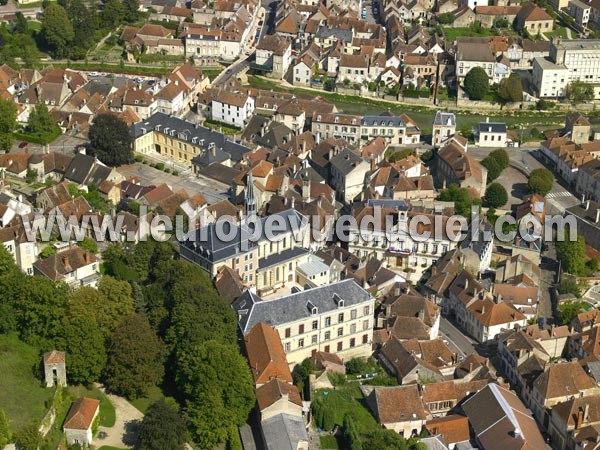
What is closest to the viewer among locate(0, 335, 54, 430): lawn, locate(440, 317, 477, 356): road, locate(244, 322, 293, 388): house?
locate(0, 335, 54, 430): lawn

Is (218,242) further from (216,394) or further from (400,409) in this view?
(400,409)

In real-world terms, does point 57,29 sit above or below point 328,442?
above

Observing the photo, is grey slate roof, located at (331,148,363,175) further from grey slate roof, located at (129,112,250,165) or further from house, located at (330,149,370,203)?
grey slate roof, located at (129,112,250,165)

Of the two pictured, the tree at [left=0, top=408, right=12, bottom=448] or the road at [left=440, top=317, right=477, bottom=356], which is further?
the road at [left=440, top=317, right=477, bottom=356]

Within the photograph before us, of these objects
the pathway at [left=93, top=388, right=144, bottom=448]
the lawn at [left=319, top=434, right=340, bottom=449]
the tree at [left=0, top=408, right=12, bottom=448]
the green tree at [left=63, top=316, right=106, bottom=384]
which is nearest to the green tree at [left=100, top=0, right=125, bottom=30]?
the green tree at [left=63, top=316, right=106, bottom=384]

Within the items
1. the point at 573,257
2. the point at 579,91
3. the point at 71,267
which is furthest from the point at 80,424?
the point at 579,91

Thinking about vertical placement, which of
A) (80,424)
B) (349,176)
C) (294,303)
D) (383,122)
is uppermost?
(383,122)

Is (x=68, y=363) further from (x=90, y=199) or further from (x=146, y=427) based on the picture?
(x=90, y=199)

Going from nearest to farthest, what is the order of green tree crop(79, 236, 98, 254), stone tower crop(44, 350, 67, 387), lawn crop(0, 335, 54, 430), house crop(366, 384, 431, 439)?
1. lawn crop(0, 335, 54, 430)
2. stone tower crop(44, 350, 67, 387)
3. house crop(366, 384, 431, 439)
4. green tree crop(79, 236, 98, 254)
